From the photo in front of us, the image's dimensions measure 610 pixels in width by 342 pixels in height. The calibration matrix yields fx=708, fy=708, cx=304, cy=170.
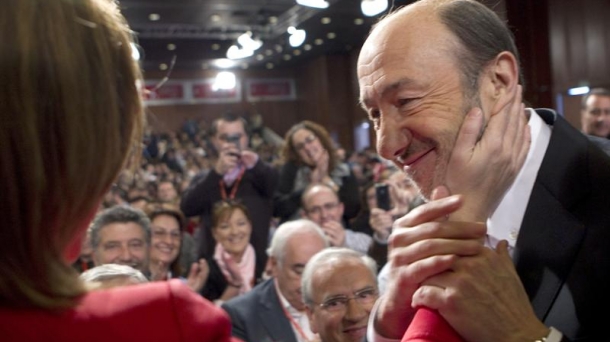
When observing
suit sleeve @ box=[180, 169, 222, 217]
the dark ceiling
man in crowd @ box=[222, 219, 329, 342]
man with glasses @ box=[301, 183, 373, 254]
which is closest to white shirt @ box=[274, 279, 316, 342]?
man in crowd @ box=[222, 219, 329, 342]

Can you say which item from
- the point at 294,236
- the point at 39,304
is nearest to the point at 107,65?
the point at 39,304

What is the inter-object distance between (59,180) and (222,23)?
42.4ft

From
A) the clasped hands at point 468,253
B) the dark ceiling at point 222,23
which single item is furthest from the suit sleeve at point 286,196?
the dark ceiling at point 222,23

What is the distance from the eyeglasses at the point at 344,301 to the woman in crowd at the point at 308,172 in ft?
5.93

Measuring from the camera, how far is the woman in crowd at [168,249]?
3.39 metres

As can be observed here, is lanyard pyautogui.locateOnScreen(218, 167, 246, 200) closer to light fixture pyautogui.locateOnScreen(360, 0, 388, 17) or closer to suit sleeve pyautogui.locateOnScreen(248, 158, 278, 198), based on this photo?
suit sleeve pyautogui.locateOnScreen(248, 158, 278, 198)

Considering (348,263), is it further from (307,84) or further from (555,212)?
(307,84)

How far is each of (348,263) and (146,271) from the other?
992 mm

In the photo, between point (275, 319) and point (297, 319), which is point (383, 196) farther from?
point (275, 319)

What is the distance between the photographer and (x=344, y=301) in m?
2.32

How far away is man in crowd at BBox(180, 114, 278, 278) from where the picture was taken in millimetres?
3881

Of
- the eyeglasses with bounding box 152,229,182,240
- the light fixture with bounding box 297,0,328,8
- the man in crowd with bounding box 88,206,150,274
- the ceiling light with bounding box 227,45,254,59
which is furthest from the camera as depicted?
the ceiling light with bounding box 227,45,254,59

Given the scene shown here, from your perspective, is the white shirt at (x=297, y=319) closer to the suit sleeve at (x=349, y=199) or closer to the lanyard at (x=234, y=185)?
the lanyard at (x=234, y=185)

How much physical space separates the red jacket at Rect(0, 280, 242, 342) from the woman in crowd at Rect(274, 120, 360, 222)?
3543 mm
